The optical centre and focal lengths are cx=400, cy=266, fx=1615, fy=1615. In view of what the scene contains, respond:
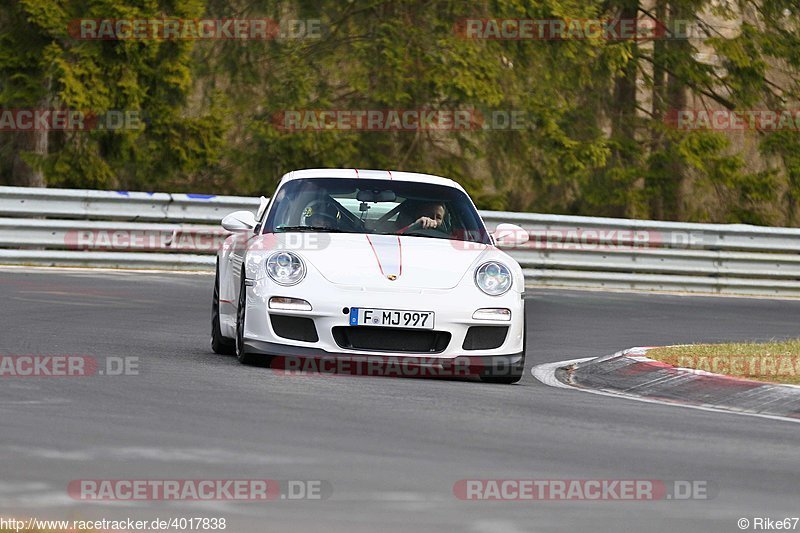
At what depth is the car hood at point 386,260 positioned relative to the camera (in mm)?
9594

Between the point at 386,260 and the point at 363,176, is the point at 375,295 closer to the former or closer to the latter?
the point at 386,260

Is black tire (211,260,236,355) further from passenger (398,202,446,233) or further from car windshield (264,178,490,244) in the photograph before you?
passenger (398,202,446,233)

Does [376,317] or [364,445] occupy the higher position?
[376,317]

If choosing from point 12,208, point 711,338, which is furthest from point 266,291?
point 12,208

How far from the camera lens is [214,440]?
6.72m

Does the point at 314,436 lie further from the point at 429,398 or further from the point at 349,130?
the point at 349,130

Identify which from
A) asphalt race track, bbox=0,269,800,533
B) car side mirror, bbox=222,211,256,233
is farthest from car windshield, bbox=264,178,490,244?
asphalt race track, bbox=0,269,800,533

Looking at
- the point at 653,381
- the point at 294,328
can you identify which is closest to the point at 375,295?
the point at 294,328

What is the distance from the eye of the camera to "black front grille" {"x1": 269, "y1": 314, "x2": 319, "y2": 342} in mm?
9562

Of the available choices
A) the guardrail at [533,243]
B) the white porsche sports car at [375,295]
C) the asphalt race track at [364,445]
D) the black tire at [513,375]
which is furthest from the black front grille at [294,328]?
the guardrail at [533,243]

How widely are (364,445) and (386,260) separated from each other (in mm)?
3087

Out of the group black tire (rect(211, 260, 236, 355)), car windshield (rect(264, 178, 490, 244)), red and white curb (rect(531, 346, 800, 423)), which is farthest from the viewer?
black tire (rect(211, 260, 236, 355))

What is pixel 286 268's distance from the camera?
9.70 meters

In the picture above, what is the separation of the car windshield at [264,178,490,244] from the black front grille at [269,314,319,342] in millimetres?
998
